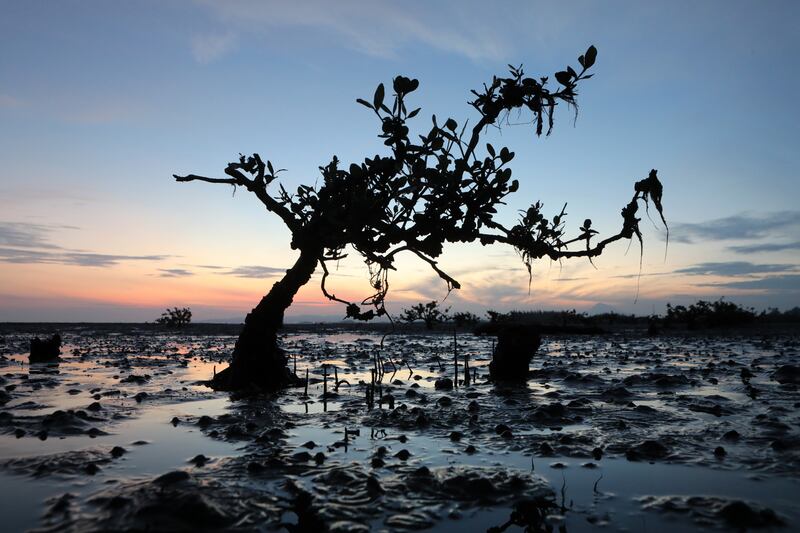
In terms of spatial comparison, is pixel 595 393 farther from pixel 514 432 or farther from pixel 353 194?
pixel 353 194

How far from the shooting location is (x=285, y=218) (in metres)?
14.1

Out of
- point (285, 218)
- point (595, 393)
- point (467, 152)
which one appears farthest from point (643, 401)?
point (285, 218)

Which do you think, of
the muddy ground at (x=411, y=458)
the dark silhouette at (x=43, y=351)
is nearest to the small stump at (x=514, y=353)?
the muddy ground at (x=411, y=458)

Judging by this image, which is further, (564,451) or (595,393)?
(595,393)

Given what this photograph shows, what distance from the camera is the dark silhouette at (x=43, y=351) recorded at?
2128cm

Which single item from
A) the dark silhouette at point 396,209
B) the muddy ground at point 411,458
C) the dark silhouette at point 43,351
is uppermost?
the dark silhouette at point 396,209

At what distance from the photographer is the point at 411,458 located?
23.8ft

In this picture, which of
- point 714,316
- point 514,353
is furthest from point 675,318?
point 514,353

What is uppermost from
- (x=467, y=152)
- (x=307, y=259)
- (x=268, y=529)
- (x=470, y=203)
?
(x=467, y=152)

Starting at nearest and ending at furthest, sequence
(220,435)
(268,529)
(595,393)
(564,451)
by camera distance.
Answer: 1. (268,529)
2. (564,451)
3. (220,435)
4. (595,393)

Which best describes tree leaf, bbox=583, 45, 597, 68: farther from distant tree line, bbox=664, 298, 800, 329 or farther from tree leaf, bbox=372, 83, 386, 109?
distant tree line, bbox=664, 298, 800, 329

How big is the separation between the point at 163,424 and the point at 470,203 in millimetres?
7529

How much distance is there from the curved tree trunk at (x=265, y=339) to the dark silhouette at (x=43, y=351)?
1135 centimetres

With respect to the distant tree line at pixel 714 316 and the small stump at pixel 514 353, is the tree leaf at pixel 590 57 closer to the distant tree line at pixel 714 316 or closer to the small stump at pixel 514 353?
the small stump at pixel 514 353
